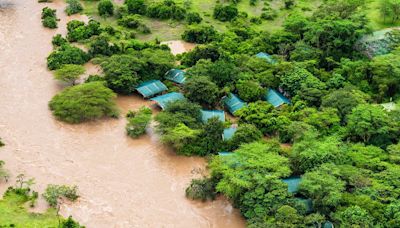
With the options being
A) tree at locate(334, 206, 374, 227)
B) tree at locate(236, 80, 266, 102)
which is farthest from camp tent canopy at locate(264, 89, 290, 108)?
tree at locate(334, 206, 374, 227)

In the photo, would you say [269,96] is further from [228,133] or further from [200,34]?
[200,34]

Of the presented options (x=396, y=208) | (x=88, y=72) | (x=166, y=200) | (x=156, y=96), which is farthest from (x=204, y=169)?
(x=88, y=72)

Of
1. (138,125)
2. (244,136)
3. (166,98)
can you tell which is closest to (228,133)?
(244,136)

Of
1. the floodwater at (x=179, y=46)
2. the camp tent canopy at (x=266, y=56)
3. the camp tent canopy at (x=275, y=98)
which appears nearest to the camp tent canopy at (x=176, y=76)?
the floodwater at (x=179, y=46)

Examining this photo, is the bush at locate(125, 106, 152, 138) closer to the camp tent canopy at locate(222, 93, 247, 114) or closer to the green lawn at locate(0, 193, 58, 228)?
the camp tent canopy at locate(222, 93, 247, 114)

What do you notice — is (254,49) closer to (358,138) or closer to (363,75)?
(363,75)

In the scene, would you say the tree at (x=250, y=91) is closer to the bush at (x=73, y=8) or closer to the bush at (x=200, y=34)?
the bush at (x=200, y=34)
